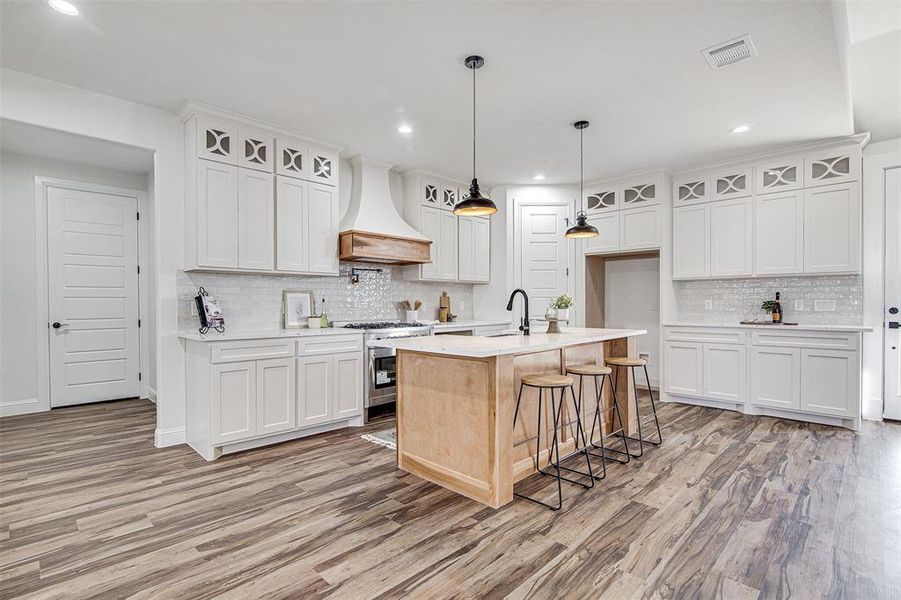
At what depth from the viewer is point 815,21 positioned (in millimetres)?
2578

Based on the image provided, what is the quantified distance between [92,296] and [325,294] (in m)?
2.86

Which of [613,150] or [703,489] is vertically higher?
[613,150]

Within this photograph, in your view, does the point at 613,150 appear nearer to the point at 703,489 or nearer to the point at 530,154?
the point at 530,154

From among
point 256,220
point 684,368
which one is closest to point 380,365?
point 256,220

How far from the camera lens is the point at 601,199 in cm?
600

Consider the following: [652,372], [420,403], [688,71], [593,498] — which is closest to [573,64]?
[688,71]

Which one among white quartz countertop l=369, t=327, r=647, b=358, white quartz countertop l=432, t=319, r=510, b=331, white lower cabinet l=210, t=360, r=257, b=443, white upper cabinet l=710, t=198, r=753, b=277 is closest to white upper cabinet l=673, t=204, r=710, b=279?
white upper cabinet l=710, t=198, r=753, b=277

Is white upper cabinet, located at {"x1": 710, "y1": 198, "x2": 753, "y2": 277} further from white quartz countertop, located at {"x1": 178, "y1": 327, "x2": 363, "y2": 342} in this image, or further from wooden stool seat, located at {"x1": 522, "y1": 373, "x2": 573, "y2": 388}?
white quartz countertop, located at {"x1": 178, "y1": 327, "x2": 363, "y2": 342}

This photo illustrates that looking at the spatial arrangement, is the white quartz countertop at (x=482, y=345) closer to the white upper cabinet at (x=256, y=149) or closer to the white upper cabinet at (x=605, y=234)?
the white upper cabinet at (x=256, y=149)

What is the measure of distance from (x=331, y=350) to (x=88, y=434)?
2.35m

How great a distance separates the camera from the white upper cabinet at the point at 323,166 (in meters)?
4.46

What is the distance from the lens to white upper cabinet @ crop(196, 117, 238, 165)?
372 cm

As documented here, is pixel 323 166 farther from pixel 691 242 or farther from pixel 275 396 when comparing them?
pixel 691 242

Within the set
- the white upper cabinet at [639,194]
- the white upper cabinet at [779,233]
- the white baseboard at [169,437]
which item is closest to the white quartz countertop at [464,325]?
the white upper cabinet at [639,194]
